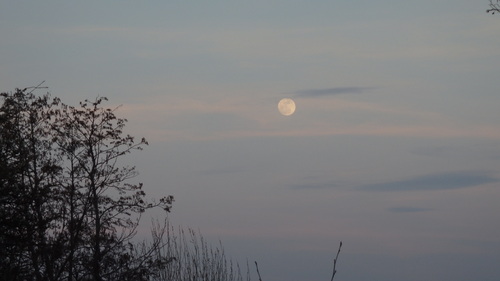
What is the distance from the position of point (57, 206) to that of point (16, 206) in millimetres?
2732

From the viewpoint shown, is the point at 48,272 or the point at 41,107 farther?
the point at 41,107

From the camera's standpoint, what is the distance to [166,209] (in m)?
30.7

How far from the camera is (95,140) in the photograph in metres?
30.2

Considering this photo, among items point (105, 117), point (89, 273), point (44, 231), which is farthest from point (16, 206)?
point (105, 117)

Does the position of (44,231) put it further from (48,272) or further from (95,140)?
(95,140)

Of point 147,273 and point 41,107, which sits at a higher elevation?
point 41,107

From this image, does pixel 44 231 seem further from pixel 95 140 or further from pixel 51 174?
pixel 95 140

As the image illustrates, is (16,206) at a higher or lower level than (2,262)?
higher

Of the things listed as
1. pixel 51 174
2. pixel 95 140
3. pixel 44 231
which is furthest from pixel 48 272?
pixel 95 140

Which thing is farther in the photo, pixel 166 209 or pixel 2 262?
pixel 166 209

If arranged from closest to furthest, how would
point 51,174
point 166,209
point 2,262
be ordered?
point 2,262 < point 51,174 < point 166,209

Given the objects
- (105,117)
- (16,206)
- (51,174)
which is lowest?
(16,206)

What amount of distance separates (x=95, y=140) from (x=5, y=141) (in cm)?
514

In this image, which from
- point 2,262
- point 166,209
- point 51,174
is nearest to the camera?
point 2,262
